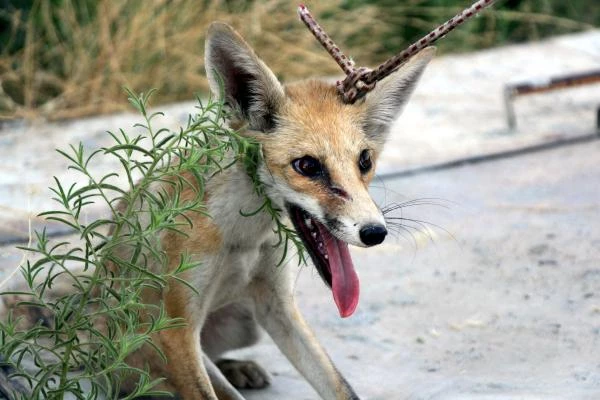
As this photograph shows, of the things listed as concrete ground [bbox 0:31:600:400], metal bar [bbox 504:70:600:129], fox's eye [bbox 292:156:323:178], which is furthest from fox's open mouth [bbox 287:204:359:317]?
metal bar [bbox 504:70:600:129]

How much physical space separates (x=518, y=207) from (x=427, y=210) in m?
0.48

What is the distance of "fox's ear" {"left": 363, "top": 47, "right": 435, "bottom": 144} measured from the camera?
379cm

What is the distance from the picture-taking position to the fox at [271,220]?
3.41 metres

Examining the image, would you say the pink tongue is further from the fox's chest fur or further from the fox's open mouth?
the fox's chest fur

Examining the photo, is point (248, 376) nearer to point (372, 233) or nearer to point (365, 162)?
point (365, 162)

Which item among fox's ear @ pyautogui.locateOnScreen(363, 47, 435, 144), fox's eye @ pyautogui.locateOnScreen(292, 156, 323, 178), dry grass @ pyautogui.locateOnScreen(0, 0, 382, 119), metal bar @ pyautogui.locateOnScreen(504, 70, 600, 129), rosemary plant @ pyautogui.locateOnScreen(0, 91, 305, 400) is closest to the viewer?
rosemary plant @ pyautogui.locateOnScreen(0, 91, 305, 400)

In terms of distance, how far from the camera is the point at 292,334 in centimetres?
395

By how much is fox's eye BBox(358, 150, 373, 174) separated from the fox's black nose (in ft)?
1.22

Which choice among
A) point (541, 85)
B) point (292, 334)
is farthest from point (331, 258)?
point (541, 85)

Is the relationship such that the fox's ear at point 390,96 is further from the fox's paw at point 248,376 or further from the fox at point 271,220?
the fox's paw at point 248,376

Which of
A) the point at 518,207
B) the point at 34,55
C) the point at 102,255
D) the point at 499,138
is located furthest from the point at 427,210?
the point at 34,55

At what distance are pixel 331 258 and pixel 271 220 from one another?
347 mm

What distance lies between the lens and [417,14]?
10.1m

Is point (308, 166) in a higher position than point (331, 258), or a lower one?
higher
